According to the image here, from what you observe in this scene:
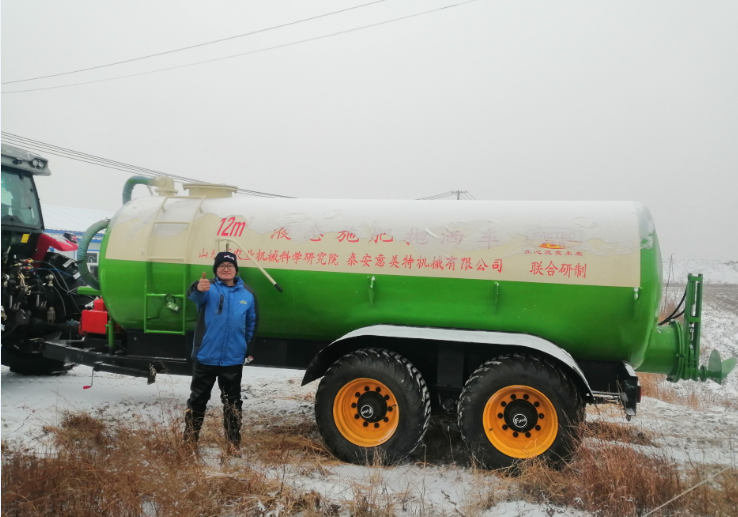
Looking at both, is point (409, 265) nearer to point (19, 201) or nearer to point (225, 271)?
point (225, 271)

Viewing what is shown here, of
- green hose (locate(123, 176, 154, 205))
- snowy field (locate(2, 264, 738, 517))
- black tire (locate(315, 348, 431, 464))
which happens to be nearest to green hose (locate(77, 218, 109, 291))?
green hose (locate(123, 176, 154, 205))

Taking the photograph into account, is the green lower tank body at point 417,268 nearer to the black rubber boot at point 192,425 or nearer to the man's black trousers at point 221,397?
the man's black trousers at point 221,397

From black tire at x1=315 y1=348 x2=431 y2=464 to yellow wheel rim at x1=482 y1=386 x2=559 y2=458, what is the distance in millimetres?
564

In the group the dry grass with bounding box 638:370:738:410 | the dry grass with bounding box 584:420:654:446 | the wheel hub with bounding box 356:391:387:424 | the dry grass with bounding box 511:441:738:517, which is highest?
the wheel hub with bounding box 356:391:387:424

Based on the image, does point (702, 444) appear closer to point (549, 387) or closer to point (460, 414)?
point (549, 387)

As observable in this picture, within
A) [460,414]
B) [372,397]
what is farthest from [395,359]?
[460,414]

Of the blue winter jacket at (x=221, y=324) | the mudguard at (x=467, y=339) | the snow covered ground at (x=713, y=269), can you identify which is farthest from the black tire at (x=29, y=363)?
the snow covered ground at (x=713, y=269)

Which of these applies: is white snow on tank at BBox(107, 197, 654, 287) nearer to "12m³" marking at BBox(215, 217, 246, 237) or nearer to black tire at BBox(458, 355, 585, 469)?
"12m³" marking at BBox(215, 217, 246, 237)

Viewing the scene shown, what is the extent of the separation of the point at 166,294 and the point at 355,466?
2.54 meters

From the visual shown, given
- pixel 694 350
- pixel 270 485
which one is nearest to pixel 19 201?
pixel 270 485

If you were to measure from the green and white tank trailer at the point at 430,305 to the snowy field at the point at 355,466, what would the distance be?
15.0 inches

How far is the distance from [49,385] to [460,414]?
576 centimetres

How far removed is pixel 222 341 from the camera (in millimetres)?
4770

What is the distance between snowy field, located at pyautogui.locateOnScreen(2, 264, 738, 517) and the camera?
4.04 meters
